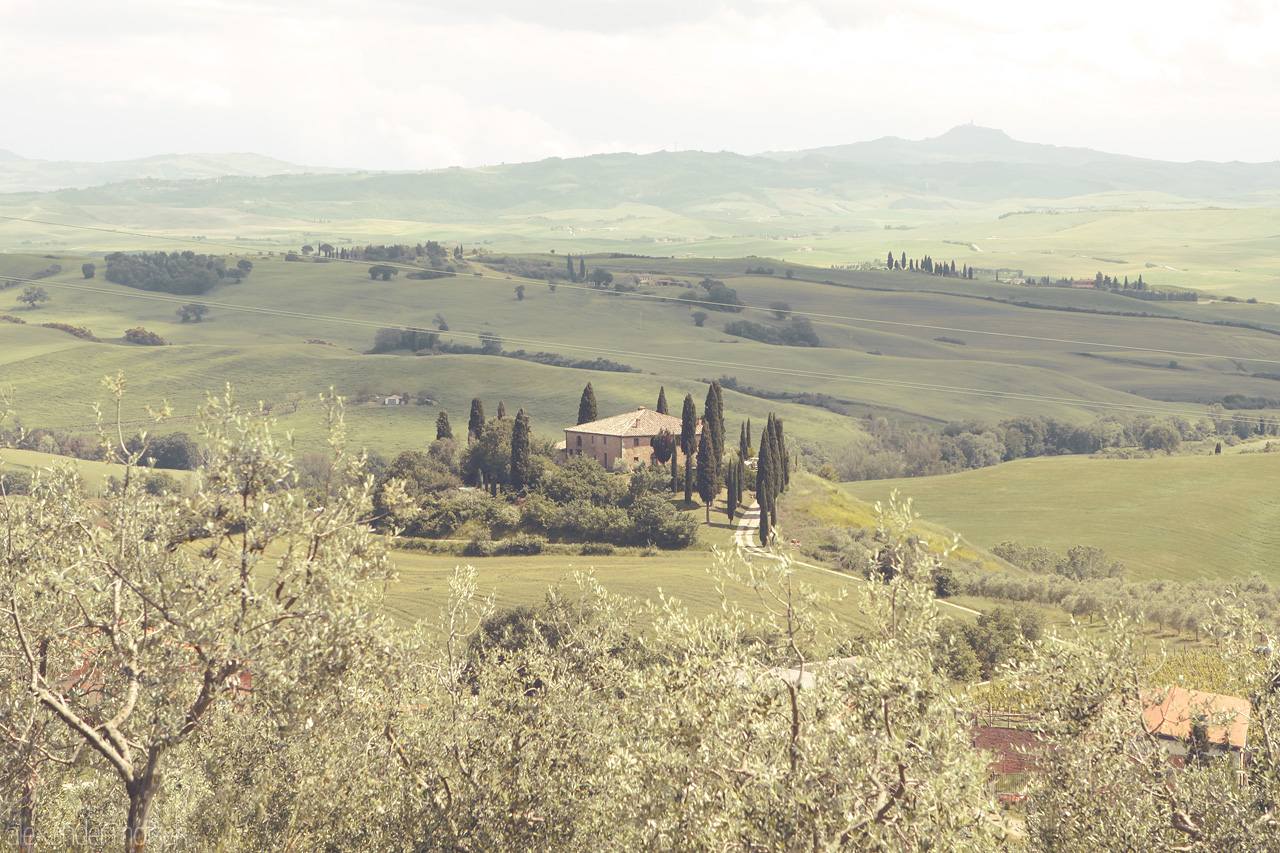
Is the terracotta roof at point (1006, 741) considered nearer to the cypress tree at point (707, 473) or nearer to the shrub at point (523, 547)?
the cypress tree at point (707, 473)

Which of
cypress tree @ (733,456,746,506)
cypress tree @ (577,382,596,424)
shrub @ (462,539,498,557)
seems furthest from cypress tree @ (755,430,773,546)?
cypress tree @ (577,382,596,424)

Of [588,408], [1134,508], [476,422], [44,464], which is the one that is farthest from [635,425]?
[44,464]

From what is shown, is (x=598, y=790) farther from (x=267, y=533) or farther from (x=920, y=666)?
(x=267, y=533)

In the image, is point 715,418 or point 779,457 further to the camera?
point 715,418

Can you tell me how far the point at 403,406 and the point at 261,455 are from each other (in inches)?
6284

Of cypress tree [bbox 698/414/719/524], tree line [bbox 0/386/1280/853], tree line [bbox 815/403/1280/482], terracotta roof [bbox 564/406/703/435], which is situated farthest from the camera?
tree line [bbox 815/403/1280/482]

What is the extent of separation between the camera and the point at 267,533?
638 inches

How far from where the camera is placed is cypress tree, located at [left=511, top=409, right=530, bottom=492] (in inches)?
3656

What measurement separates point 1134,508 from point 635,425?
56.6 m

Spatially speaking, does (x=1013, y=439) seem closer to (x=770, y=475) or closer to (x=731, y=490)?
(x=731, y=490)

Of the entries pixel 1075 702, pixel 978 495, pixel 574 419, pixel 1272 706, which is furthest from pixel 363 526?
pixel 574 419

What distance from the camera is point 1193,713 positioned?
71.7 ft

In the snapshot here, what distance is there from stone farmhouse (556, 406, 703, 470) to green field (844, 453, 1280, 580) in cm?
2623

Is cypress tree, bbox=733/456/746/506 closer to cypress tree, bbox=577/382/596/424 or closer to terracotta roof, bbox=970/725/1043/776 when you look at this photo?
cypress tree, bbox=577/382/596/424
